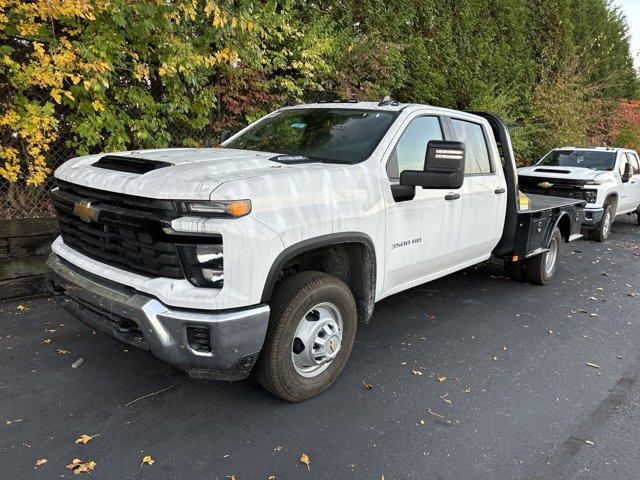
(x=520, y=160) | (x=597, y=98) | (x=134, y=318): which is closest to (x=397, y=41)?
(x=520, y=160)

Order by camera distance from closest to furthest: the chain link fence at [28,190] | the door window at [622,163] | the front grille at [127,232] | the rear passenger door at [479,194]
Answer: the front grille at [127,232] → the rear passenger door at [479,194] → the chain link fence at [28,190] → the door window at [622,163]

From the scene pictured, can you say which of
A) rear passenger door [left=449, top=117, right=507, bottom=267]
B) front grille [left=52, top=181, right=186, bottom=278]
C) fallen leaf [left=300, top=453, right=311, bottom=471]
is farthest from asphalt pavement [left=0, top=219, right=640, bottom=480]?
front grille [left=52, top=181, right=186, bottom=278]

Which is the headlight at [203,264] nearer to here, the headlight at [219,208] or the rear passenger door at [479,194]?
the headlight at [219,208]

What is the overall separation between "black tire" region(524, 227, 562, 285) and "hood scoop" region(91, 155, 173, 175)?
483 cm

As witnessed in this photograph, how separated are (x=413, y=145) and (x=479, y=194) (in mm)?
1116

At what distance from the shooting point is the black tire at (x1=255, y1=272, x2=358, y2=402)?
9.81 feet

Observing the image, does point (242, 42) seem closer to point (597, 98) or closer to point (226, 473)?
point (226, 473)

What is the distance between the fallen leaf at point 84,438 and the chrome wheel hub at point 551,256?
219 inches

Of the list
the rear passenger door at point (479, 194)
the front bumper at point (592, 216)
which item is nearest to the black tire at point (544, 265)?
the rear passenger door at point (479, 194)

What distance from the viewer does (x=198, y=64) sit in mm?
5707

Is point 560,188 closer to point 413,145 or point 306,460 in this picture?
point 413,145

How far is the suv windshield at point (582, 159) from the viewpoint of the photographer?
10.5 metres

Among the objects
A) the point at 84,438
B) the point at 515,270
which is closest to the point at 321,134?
the point at 84,438

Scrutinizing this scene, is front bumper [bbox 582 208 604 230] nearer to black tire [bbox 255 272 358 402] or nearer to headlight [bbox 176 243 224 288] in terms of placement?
black tire [bbox 255 272 358 402]
